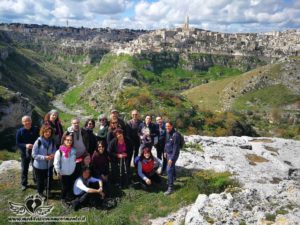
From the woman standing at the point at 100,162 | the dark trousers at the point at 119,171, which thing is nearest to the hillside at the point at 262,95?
the dark trousers at the point at 119,171

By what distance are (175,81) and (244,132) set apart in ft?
332

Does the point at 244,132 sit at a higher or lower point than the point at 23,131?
lower

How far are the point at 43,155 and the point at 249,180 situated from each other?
35.1 ft

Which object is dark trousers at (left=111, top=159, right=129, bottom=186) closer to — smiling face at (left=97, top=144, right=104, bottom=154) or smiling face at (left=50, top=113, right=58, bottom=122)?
smiling face at (left=97, top=144, right=104, bottom=154)

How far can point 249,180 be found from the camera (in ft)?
59.3

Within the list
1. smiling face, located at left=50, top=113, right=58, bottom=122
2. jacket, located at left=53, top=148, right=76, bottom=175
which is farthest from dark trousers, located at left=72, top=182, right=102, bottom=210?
smiling face, located at left=50, top=113, right=58, bottom=122

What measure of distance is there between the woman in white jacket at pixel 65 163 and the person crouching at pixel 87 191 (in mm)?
376

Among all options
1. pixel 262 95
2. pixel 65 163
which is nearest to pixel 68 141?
pixel 65 163

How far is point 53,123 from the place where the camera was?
563 inches

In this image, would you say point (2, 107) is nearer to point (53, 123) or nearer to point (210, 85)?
point (53, 123)

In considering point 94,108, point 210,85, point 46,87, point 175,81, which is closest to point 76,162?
point 94,108

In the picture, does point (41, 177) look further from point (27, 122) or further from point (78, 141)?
point (27, 122)

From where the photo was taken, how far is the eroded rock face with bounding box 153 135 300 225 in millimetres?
11609

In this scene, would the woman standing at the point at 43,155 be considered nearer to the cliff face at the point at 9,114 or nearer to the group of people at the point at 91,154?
the group of people at the point at 91,154
